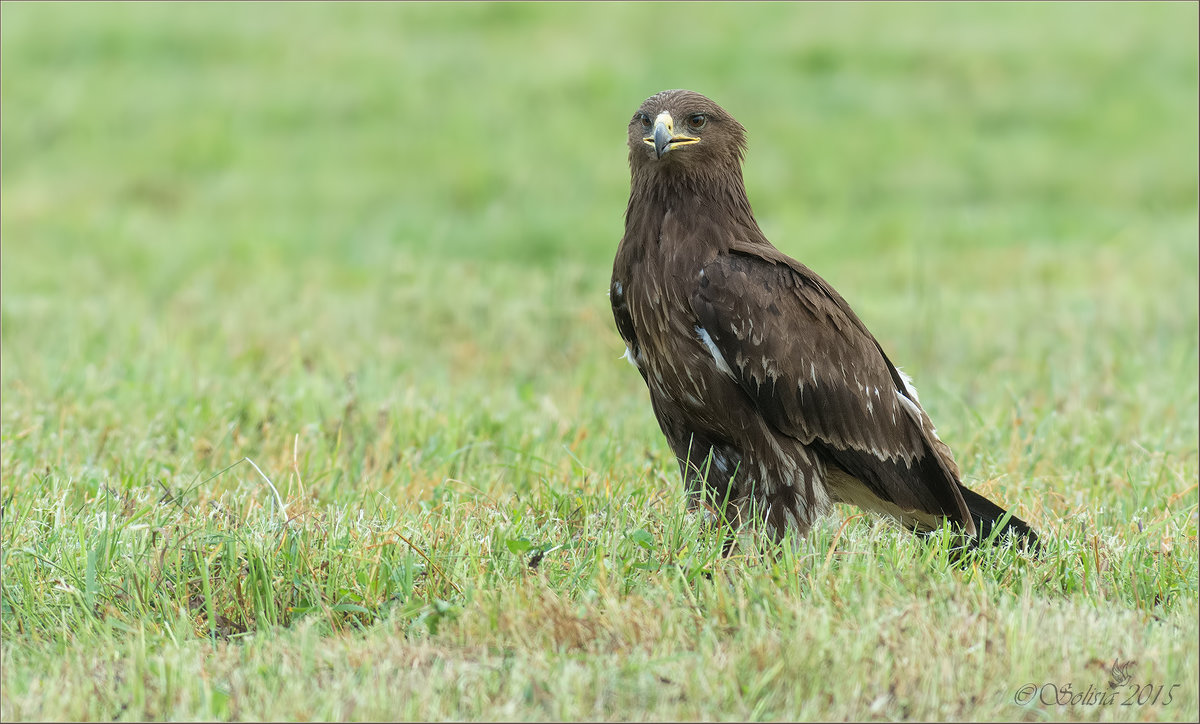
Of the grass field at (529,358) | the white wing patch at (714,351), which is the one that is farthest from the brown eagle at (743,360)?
the grass field at (529,358)

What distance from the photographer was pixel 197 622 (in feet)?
11.5

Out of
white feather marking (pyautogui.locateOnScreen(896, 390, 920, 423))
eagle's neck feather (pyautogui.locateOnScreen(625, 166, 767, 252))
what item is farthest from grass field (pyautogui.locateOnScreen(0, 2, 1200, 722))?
eagle's neck feather (pyautogui.locateOnScreen(625, 166, 767, 252))

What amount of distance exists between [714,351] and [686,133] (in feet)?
2.43

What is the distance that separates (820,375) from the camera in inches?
163

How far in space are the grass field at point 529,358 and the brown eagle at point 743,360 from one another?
0.78 feet

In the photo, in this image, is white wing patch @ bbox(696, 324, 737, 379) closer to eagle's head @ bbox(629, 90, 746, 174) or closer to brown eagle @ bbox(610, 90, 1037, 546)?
brown eagle @ bbox(610, 90, 1037, 546)

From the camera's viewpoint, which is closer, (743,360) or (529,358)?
(743,360)

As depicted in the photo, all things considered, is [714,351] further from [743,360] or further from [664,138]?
[664,138]

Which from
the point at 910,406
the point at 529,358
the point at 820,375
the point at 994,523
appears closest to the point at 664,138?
the point at 820,375

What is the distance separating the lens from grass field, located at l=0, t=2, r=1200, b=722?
3.09 metres

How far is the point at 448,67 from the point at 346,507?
12.0 m

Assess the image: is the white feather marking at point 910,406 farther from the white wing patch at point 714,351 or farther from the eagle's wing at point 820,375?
the white wing patch at point 714,351

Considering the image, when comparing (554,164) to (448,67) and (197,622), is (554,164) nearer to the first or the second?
(448,67)

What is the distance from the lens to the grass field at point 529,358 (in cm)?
309
